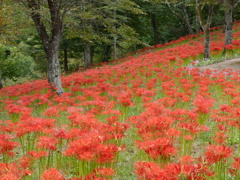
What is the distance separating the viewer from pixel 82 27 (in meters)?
10.5

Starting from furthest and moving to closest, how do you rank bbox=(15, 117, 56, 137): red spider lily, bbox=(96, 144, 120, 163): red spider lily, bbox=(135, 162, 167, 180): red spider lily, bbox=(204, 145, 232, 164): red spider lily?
bbox=(15, 117, 56, 137): red spider lily
bbox=(96, 144, 120, 163): red spider lily
bbox=(204, 145, 232, 164): red spider lily
bbox=(135, 162, 167, 180): red spider lily

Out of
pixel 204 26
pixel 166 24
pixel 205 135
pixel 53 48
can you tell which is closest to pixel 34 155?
pixel 205 135

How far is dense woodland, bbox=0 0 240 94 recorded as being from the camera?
9328 millimetres

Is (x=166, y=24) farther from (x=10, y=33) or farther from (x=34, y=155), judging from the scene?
(x=34, y=155)

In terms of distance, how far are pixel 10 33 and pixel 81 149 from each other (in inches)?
322

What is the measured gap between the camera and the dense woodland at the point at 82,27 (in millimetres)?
9328

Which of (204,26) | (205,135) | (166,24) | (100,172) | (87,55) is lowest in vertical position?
(205,135)

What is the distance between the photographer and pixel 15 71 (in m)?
25.8

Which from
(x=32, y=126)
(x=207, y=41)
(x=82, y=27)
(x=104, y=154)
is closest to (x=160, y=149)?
(x=104, y=154)

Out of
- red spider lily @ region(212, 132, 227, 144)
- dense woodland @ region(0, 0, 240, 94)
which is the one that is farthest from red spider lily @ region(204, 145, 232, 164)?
dense woodland @ region(0, 0, 240, 94)

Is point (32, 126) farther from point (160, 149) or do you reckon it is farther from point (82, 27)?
point (82, 27)

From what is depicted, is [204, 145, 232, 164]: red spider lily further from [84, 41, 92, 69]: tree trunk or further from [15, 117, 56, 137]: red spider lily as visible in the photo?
[84, 41, 92, 69]: tree trunk

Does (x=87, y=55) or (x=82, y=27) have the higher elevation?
(x=82, y=27)

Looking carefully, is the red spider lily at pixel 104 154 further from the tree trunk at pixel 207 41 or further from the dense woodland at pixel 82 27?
the tree trunk at pixel 207 41
